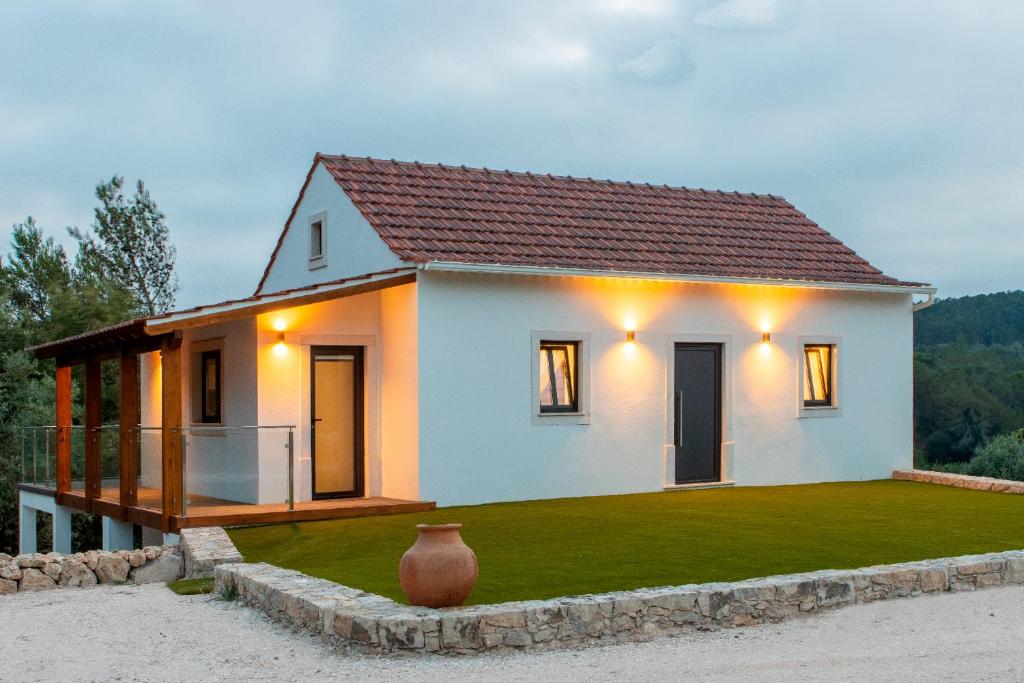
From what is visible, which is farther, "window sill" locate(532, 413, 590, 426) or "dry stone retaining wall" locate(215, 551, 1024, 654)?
"window sill" locate(532, 413, 590, 426)

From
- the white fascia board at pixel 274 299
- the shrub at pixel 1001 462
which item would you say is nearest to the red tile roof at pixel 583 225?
the white fascia board at pixel 274 299

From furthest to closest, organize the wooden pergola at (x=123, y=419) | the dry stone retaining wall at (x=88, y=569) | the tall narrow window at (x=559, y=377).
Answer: the tall narrow window at (x=559, y=377) → the wooden pergola at (x=123, y=419) → the dry stone retaining wall at (x=88, y=569)

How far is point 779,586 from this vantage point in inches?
367

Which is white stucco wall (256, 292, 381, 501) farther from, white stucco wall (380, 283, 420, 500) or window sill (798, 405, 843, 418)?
window sill (798, 405, 843, 418)

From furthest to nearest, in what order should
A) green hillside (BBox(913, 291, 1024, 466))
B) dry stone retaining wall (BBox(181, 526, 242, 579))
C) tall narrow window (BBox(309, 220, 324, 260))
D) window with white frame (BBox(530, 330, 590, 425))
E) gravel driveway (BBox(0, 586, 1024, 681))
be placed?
green hillside (BBox(913, 291, 1024, 466)), tall narrow window (BBox(309, 220, 324, 260)), window with white frame (BBox(530, 330, 590, 425)), dry stone retaining wall (BBox(181, 526, 242, 579)), gravel driveway (BBox(0, 586, 1024, 681))

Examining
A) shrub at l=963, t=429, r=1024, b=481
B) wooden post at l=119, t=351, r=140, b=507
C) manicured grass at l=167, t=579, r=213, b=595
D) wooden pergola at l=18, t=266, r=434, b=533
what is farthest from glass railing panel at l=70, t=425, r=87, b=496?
shrub at l=963, t=429, r=1024, b=481

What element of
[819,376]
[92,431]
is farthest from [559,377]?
[92,431]

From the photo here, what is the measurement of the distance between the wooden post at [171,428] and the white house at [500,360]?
25 mm

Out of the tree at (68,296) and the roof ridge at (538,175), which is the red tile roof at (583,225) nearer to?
the roof ridge at (538,175)

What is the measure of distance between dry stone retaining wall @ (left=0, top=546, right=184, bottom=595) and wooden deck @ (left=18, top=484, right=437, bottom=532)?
1181mm

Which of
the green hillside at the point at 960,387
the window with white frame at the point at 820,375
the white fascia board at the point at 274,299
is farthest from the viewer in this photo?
the green hillside at the point at 960,387

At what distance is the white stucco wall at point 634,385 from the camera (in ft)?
52.0

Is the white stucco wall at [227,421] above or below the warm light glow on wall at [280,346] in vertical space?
below

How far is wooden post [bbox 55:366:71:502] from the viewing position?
18.7 meters
